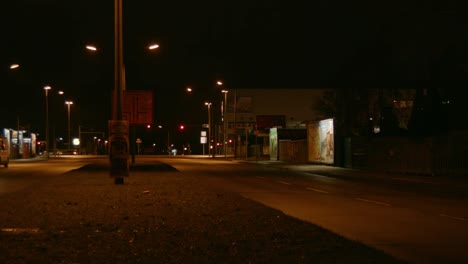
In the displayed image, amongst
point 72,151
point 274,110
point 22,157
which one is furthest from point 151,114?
point 274,110

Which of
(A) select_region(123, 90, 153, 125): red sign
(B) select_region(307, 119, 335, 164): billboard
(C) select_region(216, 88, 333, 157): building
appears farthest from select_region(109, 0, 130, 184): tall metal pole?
(C) select_region(216, 88, 333, 157): building

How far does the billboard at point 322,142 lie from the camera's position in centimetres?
5072

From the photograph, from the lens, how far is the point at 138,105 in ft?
99.8

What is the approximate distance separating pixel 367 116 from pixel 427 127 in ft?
64.6

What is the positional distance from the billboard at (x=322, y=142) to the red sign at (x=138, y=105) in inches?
882

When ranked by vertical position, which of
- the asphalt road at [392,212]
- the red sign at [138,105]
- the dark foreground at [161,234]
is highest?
the red sign at [138,105]

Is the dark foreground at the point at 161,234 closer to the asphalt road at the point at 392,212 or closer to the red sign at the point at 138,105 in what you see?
the asphalt road at the point at 392,212

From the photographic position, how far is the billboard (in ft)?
166

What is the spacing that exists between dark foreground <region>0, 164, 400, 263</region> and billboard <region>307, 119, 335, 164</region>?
32.2 metres

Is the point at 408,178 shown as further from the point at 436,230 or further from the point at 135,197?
the point at 436,230

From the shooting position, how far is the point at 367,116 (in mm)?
67250

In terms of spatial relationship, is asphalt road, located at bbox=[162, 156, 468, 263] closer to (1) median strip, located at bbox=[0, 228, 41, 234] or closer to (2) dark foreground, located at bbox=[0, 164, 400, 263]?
(2) dark foreground, located at bbox=[0, 164, 400, 263]

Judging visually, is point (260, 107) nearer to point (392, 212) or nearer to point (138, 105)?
point (138, 105)

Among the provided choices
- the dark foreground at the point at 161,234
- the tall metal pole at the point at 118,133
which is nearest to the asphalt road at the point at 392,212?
the dark foreground at the point at 161,234
